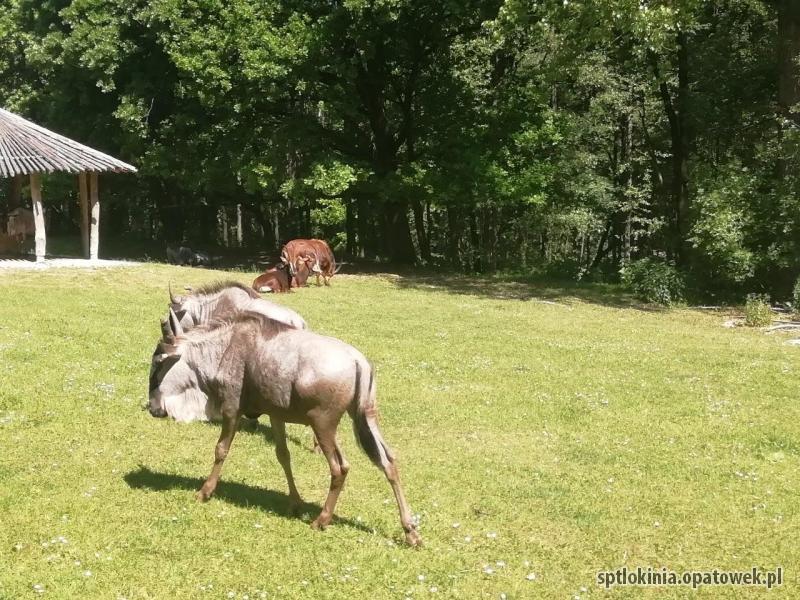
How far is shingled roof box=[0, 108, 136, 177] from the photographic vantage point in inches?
931

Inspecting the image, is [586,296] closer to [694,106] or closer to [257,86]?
[694,106]

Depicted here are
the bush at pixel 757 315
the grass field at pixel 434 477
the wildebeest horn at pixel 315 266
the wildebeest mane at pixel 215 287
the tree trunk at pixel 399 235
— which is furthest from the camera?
the tree trunk at pixel 399 235

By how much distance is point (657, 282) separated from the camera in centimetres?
2486

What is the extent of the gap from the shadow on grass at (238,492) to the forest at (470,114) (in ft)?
59.8

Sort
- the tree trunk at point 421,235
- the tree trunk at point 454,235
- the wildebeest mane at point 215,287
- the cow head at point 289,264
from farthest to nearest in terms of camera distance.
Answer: the tree trunk at point 421,235
the tree trunk at point 454,235
the cow head at point 289,264
the wildebeest mane at point 215,287

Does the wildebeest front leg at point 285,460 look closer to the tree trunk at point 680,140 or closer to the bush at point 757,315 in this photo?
the bush at point 757,315

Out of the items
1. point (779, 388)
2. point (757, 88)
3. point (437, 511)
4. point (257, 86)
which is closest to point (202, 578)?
point (437, 511)

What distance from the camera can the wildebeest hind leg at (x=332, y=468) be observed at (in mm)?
6598

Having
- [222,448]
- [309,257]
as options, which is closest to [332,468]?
[222,448]

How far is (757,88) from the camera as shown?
90.4 ft

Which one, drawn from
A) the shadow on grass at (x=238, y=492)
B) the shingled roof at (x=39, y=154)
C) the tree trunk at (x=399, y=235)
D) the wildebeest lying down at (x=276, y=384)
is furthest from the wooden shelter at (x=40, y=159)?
the wildebeest lying down at (x=276, y=384)

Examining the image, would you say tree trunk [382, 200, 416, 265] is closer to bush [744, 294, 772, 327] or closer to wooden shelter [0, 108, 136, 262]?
wooden shelter [0, 108, 136, 262]

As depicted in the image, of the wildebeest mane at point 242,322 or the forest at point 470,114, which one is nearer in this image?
the wildebeest mane at point 242,322

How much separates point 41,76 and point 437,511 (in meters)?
36.2
